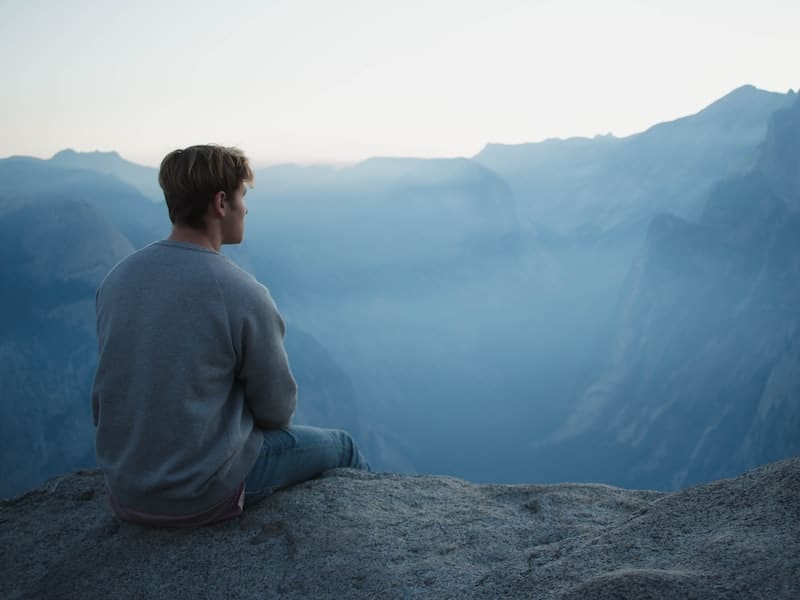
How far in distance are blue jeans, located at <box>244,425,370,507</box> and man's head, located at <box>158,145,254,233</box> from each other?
100 cm

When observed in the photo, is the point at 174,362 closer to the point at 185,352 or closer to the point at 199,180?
the point at 185,352

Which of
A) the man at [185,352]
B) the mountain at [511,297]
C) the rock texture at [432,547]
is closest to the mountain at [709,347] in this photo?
the mountain at [511,297]

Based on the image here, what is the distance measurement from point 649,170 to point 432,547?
88387mm

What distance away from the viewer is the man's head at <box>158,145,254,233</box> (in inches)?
79.0

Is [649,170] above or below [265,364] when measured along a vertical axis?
above

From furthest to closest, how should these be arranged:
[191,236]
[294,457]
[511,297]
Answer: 1. [511,297]
2. [294,457]
3. [191,236]

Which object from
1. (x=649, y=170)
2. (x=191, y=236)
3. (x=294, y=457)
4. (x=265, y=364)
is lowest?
(x=294, y=457)

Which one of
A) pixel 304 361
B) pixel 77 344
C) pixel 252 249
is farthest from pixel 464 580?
pixel 252 249

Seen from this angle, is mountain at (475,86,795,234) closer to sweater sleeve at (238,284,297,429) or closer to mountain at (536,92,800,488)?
mountain at (536,92,800,488)

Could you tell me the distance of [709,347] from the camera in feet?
152

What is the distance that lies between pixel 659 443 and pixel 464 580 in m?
47.5

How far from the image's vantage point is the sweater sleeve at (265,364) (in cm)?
207

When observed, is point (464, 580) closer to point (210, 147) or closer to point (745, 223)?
point (210, 147)

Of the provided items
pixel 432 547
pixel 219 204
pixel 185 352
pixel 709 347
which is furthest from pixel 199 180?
pixel 709 347
